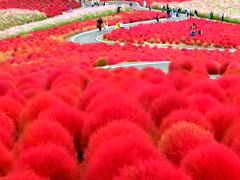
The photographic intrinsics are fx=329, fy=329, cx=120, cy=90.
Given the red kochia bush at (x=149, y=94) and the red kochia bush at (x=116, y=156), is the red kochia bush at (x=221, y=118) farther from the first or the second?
the red kochia bush at (x=116, y=156)

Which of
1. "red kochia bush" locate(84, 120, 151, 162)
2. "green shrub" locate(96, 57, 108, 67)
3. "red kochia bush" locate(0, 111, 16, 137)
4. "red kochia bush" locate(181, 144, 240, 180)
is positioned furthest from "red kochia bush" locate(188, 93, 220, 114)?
"green shrub" locate(96, 57, 108, 67)

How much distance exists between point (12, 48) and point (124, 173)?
59.8ft

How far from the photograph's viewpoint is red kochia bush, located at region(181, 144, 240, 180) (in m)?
1.63

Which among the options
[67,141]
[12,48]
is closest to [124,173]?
[67,141]

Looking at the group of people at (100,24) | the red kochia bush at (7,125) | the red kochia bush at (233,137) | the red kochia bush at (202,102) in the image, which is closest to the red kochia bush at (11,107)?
the red kochia bush at (7,125)

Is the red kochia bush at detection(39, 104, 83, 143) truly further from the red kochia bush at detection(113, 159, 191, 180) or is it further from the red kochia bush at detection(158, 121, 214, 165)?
the red kochia bush at detection(113, 159, 191, 180)

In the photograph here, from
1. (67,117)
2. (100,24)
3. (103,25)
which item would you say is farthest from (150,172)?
(103,25)

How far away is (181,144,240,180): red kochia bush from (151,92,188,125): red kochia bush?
1087 millimetres

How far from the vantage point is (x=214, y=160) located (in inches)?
66.4

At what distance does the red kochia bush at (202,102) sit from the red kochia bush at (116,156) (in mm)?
1159

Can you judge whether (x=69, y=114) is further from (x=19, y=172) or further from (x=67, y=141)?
(x=19, y=172)

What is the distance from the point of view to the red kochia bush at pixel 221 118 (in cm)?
265

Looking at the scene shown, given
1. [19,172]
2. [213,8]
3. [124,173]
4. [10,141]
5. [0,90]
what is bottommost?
[213,8]

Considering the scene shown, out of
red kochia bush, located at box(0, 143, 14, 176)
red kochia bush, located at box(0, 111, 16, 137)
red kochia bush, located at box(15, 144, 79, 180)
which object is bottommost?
red kochia bush, located at box(0, 111, 16, 137)
